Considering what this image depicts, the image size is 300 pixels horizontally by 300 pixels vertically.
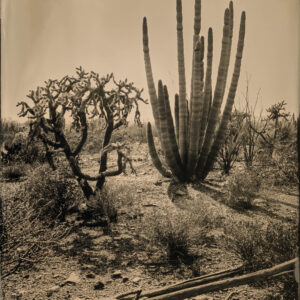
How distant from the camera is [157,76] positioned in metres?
7.03

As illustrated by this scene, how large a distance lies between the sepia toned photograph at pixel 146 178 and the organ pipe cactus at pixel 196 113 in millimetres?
30

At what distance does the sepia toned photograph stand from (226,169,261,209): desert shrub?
0.03m

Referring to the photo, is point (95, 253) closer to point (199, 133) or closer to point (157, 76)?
point (199, 133)

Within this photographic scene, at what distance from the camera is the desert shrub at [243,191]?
17.1ft

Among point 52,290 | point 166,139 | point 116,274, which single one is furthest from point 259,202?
point 52,290

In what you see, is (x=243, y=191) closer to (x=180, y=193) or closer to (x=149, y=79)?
(x=180, y=193)

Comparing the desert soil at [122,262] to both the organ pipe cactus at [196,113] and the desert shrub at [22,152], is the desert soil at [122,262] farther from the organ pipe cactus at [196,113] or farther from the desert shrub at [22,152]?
the desert shrub at [22,152]

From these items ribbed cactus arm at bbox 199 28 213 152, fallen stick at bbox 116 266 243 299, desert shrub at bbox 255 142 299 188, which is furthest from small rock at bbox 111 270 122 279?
ribbed cactus arm at bbox 199 28 213 152

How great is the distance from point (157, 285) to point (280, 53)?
288 centimetres

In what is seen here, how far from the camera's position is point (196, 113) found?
21.8ft

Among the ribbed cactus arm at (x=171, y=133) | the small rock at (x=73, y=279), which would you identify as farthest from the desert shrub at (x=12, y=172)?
the small rock at (x=73, y=279)

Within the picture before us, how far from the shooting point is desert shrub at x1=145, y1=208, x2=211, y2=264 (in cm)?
390

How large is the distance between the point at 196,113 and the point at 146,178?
5.92 ft

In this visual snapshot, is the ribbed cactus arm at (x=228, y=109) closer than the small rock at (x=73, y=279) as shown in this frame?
No
